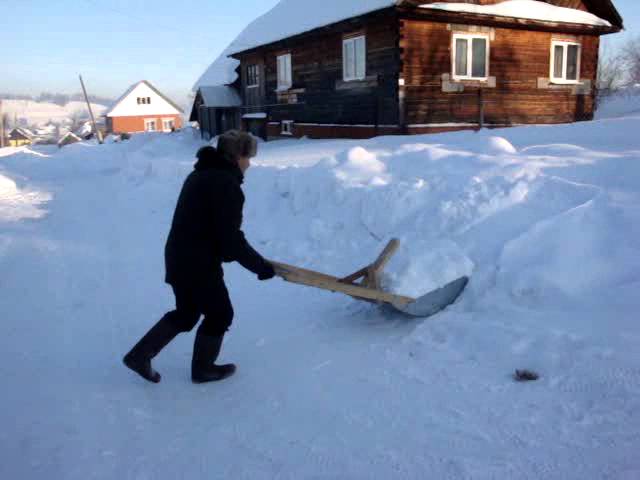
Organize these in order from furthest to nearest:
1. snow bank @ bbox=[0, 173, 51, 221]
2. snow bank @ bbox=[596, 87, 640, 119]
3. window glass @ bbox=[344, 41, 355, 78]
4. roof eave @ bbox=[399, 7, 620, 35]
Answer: snow bank @ bbox=[596, 87, 640, 119]
window glass @ bbox=[344, 41, 355, 78]
roof eave @ bbox=[399, 7, 620, 35]
snow bank @ bbox=[0, 173, 51, 221]

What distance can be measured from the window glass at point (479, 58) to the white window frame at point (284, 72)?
6.53 m

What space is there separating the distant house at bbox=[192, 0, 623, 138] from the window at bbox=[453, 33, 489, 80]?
0.03 m

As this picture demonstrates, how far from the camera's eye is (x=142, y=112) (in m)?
61.3

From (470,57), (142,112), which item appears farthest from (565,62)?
(142,112)

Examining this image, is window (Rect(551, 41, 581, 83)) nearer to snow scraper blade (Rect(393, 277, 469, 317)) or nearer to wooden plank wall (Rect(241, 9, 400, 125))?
wooden plank wall (Rect(241, 9, 400, 125))

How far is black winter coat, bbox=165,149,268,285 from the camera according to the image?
10.8 feet

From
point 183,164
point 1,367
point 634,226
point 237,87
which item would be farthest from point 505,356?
point 237,87

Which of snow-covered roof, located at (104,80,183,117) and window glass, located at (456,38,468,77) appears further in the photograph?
snow-covered roof, located at (104,80,183,117)

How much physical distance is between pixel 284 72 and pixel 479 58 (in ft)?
23.8

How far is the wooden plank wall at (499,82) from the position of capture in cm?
1379

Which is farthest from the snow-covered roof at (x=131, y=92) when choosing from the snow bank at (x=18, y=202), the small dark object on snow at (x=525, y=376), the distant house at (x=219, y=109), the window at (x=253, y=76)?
the small dark object on snow at (x=525, y=376)

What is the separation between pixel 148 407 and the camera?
10.8 ft

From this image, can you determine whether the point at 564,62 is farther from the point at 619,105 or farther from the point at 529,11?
the point at 619,105

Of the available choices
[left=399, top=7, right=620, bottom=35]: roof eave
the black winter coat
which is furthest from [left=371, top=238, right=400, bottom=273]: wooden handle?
[left=399, top=7, right=620, bottom=35]: roof eave
